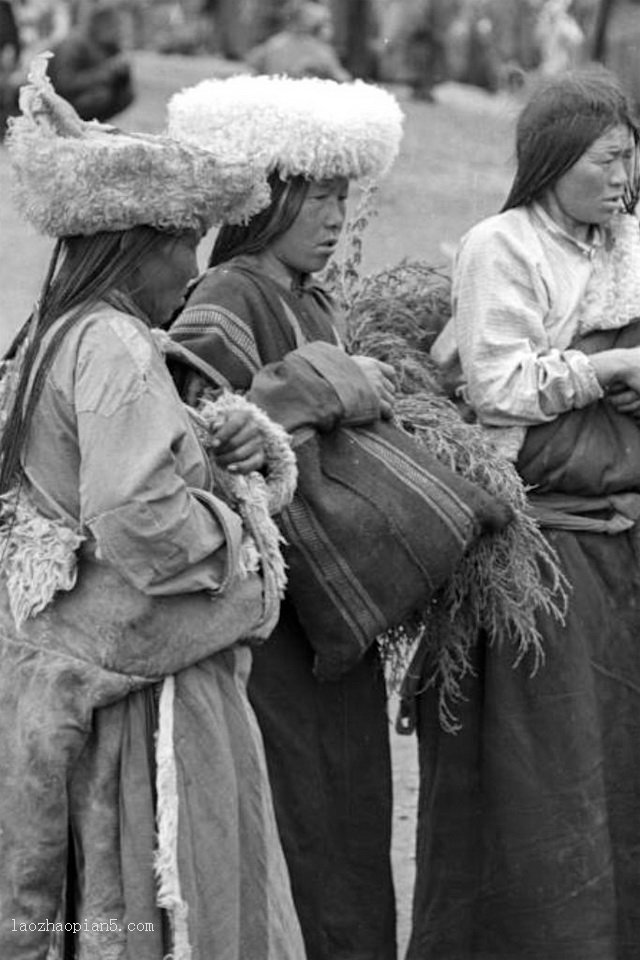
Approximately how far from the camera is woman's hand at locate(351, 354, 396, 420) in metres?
4.12

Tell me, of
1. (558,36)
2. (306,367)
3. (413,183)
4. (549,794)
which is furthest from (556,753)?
(558,36)

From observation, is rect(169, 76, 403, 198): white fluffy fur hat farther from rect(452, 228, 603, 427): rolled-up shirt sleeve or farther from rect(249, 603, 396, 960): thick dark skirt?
rect(249, 603, 396, 960): thick dark skirt

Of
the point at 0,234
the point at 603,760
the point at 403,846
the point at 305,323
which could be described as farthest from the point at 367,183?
the point at 0,234

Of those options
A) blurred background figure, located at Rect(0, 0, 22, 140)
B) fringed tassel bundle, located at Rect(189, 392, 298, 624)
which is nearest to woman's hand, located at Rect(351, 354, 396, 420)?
fringed tassel bundle, located at Rect(189, 392, 298, 624)

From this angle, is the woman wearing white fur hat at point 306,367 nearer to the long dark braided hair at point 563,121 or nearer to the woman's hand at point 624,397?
the long dark braided hair at point 563,121

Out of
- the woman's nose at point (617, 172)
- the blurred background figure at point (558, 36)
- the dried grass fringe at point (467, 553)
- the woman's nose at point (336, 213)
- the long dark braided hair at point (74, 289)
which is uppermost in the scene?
the blurred background figure at point (558, 36)

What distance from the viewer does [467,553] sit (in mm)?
4289

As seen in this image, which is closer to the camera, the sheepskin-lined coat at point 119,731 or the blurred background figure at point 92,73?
the sheepskin-lined coat at point 119,731

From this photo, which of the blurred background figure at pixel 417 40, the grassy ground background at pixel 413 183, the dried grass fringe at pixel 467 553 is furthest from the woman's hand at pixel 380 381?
the blurred background figure at pixel 417 40

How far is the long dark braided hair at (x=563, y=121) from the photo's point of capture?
4406mm

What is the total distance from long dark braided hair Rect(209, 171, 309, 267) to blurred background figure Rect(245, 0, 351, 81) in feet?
50.5

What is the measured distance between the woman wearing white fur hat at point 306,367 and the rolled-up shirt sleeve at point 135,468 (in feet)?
1.90

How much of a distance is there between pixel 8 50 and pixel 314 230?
16413 mm

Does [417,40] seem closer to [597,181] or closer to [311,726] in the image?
[597,181]
